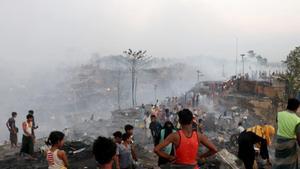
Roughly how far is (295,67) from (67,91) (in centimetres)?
8303

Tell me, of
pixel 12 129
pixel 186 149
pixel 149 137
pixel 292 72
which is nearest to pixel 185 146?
pixel 186 149

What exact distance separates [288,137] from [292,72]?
81.8 ft

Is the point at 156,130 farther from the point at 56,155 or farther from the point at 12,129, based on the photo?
the point at 12,129

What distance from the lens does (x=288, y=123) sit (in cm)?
668

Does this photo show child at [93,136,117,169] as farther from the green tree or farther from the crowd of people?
the green tree

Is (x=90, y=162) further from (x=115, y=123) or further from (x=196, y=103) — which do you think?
(x=196, y=103)

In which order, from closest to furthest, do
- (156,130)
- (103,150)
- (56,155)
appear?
(103,150)
(56,155)
(156,130)

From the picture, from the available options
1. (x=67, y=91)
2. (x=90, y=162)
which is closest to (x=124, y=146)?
(x=90, y=162)

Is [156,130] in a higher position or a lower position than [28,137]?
higher

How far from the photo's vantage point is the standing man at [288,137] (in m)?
6.67

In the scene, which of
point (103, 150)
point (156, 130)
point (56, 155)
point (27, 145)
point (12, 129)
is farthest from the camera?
point (12, 129)

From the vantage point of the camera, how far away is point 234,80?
4450 cm

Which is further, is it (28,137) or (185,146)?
(28,137)

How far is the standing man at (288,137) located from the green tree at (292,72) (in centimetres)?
2263
